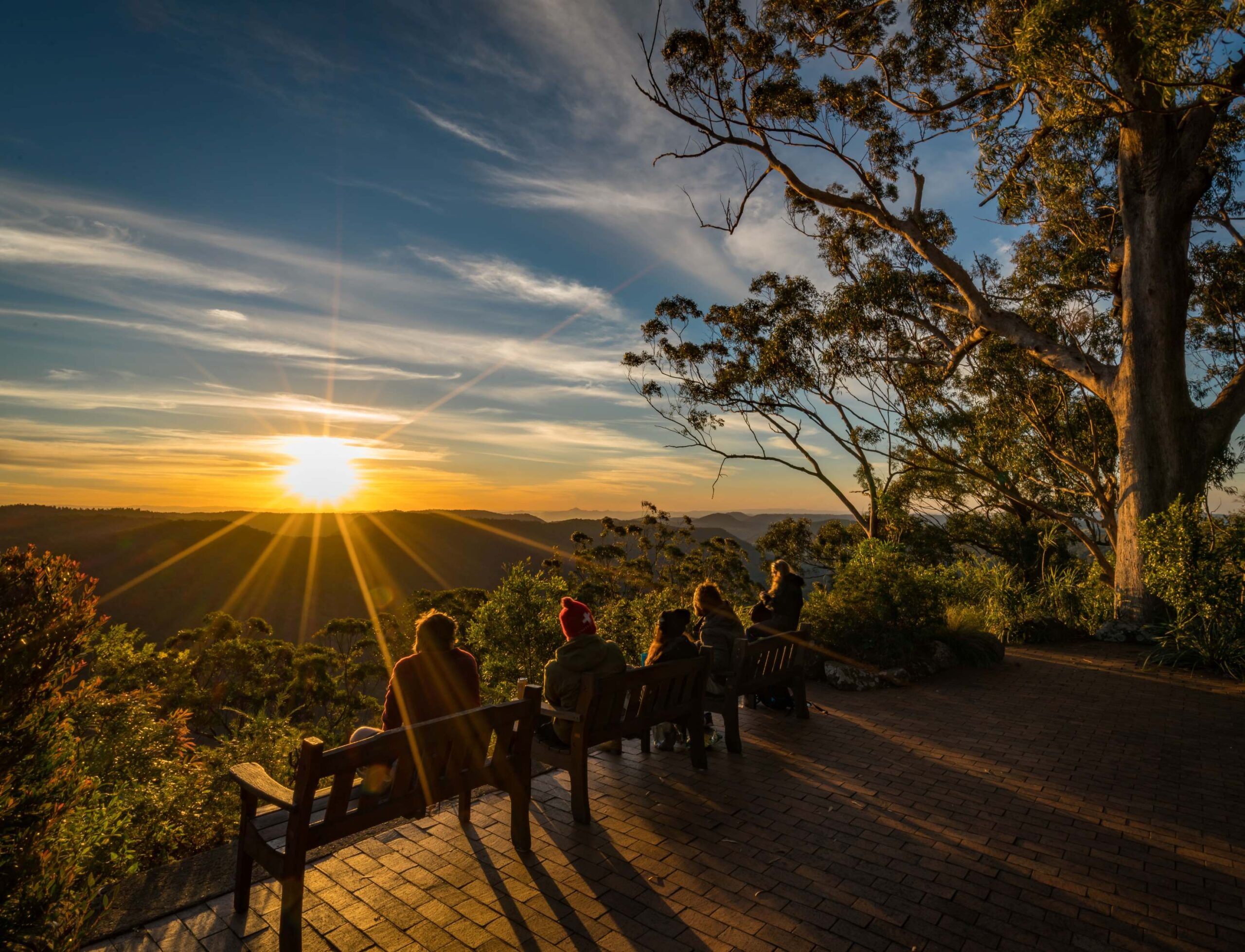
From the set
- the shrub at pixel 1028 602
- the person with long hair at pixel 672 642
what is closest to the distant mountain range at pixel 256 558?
the shrub at pixel 1028 602

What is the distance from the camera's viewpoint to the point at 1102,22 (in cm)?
1051

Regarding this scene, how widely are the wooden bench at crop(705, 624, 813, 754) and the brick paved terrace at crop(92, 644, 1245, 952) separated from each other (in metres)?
0.34

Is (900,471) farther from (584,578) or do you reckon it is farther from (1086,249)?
(584,578)

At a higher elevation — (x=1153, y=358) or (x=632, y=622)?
(x=1153, y=358)

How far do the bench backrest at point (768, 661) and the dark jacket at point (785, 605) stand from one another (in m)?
0.81

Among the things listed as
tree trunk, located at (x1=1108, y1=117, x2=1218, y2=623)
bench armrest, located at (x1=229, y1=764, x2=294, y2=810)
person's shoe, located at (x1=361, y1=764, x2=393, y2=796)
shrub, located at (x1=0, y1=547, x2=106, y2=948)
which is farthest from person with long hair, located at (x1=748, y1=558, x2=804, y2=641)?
tree trunk, located at (x1=1108, y1=117, x2=1218, y2=623)

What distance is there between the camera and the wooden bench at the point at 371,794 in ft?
9.59

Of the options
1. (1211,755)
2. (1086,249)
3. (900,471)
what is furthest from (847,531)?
(1211,755)

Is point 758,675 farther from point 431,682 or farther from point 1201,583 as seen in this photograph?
point 1201,583

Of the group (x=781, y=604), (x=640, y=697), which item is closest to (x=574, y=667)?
(x=640, y=697)

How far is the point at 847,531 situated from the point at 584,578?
12423mm

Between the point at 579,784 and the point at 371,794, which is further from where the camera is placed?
the point at 579,784

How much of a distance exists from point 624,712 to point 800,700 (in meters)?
2.49

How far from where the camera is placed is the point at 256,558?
9831cm
